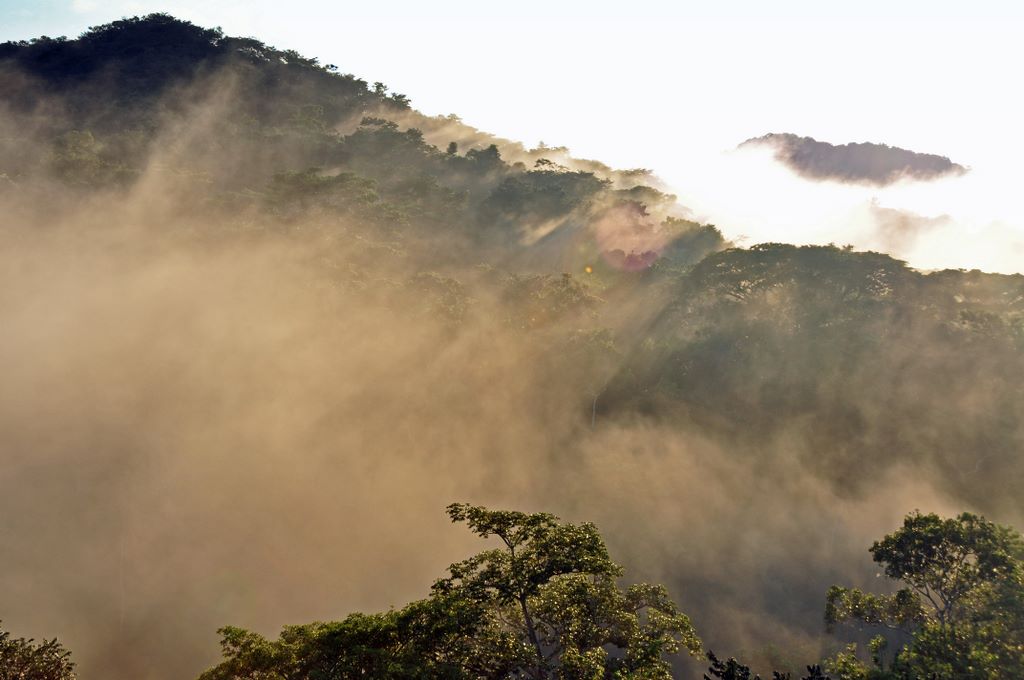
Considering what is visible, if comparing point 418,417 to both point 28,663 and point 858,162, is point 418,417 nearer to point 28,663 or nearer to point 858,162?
point 28,663

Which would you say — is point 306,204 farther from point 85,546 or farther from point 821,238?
point 821,238

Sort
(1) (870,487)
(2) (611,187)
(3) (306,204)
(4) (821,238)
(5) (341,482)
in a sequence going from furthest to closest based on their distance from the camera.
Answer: (4) (821,238) < (2) (611,187) < (3) (306,204) < (5) (341,482) < (1) (870,487)

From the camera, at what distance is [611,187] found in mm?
91750

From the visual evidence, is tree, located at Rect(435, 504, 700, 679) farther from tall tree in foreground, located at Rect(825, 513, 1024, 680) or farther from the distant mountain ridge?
the distant mountain ridge

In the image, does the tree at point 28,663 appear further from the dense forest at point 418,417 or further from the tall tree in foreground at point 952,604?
the tall tree in foreground at point 952,604

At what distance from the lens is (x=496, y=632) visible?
643 inches

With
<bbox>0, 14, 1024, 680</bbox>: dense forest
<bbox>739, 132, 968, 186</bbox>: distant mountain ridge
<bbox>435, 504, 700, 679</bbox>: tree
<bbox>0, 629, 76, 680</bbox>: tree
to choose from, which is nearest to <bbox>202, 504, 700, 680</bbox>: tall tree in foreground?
<bbox>435, 504, 700, 679</bbox>: tree

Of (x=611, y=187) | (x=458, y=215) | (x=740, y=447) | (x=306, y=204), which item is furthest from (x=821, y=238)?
(x=306, y=204)

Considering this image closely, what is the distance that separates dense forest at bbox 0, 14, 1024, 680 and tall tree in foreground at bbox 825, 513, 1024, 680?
0.74ft

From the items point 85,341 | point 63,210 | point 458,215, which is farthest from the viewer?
point 458,215

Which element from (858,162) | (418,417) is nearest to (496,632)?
(418,417)

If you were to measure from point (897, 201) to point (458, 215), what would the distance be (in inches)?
4118

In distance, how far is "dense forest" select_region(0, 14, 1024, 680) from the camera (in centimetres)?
3594

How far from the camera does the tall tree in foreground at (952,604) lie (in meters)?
15.9
